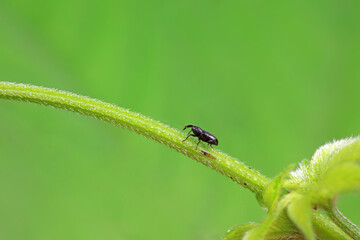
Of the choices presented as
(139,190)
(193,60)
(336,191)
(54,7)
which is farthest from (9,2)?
(336,191)

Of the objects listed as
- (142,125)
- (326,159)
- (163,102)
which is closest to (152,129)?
(142,125)

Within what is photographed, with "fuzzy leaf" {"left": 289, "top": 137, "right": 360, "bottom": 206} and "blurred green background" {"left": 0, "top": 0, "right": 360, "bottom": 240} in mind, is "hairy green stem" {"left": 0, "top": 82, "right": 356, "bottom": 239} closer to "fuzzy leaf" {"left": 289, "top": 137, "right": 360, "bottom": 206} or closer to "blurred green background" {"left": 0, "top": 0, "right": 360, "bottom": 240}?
"fuzzy leaf" {"left": 289, "top": 137, "right": 360, "bottom": 206}

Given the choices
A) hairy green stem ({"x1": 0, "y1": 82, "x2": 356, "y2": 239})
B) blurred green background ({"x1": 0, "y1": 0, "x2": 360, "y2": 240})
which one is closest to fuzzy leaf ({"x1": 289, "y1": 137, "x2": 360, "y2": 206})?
hairy green stem ({"x1": 0, "y1": 82, "x2": 356, "y2": 239})

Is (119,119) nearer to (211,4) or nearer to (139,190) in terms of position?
(139,190)

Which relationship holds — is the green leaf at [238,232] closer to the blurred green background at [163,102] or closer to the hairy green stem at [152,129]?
the hairy green stem at [152,129]

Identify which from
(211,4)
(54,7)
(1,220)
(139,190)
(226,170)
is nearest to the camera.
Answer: (226,170)

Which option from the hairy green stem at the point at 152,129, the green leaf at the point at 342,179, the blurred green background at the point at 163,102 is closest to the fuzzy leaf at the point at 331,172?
the green leaf at the point at 342,179

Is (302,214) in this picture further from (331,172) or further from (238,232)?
(238,232)
